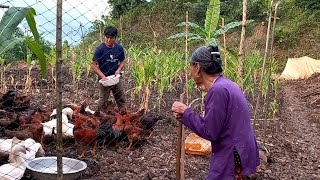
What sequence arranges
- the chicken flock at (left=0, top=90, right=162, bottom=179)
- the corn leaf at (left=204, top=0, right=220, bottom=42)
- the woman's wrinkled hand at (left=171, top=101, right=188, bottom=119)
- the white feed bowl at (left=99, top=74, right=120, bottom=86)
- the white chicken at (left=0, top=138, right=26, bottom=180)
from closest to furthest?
1. the woman's wrinkled hand at (left=171, top=101, right=188, bottom=119)
2. the white chicken at (left=0, top=138, right=26, bottom=180)
3. the chicken flock at (left=0, top=90, right=162, bottom=179)
4. the corn leaf at (left=204, top=0, right=220, bottom=42)
5. the white feed bowl at (left=99, top=74, right=120, bottom=86)

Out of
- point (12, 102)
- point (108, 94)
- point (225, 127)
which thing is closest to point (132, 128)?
point (108, 94)

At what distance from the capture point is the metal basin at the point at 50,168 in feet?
13.1

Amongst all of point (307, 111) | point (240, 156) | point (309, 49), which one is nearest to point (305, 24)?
point (309, 49)

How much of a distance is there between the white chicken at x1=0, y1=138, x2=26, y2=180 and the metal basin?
103mm

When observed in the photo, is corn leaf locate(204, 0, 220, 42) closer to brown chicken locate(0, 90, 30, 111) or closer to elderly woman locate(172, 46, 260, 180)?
brown chicken locate(0, 90, 30, 111)

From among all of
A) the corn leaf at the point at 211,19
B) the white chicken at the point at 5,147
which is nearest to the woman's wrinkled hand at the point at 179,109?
the white chicken at the point at 5,147

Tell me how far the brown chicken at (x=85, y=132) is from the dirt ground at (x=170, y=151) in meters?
0.16

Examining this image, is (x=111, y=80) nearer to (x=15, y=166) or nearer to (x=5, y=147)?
(x=5, y=147)

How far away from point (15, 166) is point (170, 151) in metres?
2.41

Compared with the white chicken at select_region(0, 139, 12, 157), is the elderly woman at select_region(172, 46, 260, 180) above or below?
above

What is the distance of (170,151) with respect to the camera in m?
5.92

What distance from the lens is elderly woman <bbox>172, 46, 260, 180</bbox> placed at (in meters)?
2.78

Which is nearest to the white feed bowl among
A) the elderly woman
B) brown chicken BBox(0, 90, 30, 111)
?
brown chicken BBox(0, 90, 30, 111)

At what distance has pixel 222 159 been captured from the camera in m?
2.92
